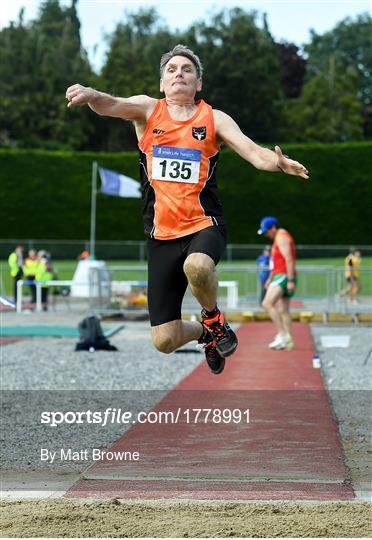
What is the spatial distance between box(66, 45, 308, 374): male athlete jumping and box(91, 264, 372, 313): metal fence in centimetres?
1675

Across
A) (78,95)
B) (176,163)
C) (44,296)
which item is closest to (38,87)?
(44,296)

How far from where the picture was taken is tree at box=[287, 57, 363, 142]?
2618 inches

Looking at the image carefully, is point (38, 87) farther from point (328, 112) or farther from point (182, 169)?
point (182, 169)

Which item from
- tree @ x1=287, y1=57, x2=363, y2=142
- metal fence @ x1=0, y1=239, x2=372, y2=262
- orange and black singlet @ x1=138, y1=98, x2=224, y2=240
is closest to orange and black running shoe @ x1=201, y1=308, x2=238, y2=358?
orange and black singlet @ x1=138, y1=98, x2=224, y2=240

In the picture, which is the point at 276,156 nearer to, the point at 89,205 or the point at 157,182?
the point at 157,182

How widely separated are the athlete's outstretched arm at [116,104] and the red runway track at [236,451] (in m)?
2.48

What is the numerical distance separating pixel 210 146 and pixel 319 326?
17724 millimetres

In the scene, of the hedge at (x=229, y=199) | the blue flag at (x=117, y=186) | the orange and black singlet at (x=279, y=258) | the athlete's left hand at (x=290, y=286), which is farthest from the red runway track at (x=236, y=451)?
the hedge at (x=229, y=199)

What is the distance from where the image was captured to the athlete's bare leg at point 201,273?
6.98 metres

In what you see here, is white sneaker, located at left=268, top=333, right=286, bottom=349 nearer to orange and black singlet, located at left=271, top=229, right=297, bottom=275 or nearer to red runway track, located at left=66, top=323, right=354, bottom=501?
orange and black singlet, located at left=271, top=229, right=297, bottom=275

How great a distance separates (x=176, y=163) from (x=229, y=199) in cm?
4433

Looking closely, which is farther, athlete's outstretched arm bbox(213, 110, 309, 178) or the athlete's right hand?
the athlete's right hand

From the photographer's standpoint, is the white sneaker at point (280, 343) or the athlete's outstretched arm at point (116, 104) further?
the white sneaker at point (280, 343)

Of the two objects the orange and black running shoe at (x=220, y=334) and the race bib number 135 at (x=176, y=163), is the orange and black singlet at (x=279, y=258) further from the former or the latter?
the race bib number 135 at (x=176, y=163)
